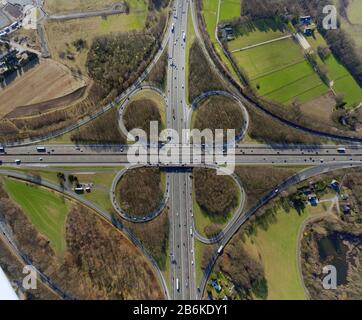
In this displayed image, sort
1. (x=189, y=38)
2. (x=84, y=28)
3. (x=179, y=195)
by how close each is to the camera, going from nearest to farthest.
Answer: (x=179, y=195) < (x=84, y=28) < (x=189, y=38)

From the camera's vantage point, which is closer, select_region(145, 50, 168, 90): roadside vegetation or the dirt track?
the dirt track

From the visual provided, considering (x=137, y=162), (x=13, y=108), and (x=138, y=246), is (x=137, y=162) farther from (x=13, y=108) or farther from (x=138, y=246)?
(x=13, y=108)

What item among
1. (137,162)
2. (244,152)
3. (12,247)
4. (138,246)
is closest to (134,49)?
(137,162)

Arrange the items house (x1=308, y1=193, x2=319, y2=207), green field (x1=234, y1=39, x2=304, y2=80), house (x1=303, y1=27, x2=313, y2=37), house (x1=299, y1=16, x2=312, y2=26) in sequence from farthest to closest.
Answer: house (x1=299, y1=16, x2=312, y2=26) < house (x1=303, y1=27, x2=313, y2=37) < green field (x1=234, y1=39, x2=304, y2=80) < house (x1=308, y1=193, x2=319, y2=207)

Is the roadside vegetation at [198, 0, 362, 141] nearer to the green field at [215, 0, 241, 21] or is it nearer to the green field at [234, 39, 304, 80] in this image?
the green field at [234, 39, 304, 80]

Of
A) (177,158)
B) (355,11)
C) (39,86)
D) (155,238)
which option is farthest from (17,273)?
(355,11)

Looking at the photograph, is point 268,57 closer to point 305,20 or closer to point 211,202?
point 305,20

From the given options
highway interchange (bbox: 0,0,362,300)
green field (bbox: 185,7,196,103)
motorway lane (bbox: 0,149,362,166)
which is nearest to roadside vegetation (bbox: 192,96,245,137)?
highway interchange (bbox: 0,0,362,300)

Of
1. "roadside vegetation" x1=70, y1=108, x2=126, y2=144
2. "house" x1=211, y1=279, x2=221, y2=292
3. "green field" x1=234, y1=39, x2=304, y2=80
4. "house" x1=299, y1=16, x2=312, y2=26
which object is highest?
"house" x1=299, y1=16, x2=312, y2=26
